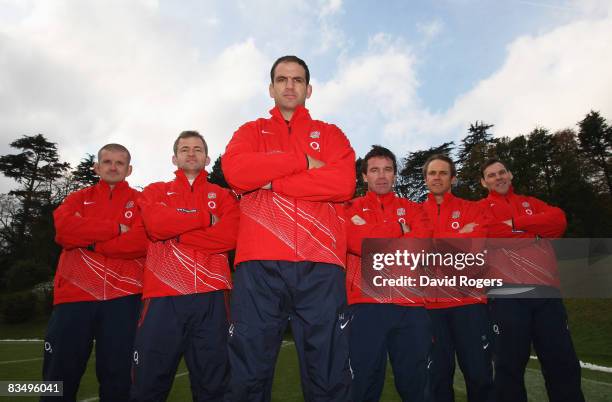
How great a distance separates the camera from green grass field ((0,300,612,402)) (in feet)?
25.0

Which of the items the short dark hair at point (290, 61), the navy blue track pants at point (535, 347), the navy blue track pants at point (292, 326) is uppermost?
the short dark hair at point (290, 61)

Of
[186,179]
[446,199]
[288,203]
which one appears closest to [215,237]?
[186,179]

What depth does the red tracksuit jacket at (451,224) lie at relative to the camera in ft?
17.0

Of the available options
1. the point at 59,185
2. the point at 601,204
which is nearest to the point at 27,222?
the point at 59,185

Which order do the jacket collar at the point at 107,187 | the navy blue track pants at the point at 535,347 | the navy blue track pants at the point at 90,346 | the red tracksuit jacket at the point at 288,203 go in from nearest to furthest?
1. the red tracksuit jacket at the point at 288,203
2. the navy blue track pants at the point at 90,346
3. the navy blue track pants at the point at 535,347
4. the jacket collar at the point at 107,187

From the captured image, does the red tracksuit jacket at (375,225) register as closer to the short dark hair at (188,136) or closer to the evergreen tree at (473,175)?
the short dark hair at (188,136)

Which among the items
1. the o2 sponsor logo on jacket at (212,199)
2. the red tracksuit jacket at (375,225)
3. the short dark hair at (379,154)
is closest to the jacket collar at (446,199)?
the red tracksuit jacket at (375,225)

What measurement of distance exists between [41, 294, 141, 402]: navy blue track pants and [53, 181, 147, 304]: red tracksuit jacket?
147 mm

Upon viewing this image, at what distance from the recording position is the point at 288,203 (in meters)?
3.32

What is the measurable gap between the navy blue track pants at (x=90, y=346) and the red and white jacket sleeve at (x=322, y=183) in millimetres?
2850

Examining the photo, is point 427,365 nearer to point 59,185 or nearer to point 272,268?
point 272,268

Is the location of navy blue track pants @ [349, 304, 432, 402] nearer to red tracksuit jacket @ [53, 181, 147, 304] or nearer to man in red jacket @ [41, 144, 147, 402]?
man in red jacket @ [41, 144, 147, 402]

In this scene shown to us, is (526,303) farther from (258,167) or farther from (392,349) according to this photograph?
(258,167)

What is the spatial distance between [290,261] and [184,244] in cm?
174
